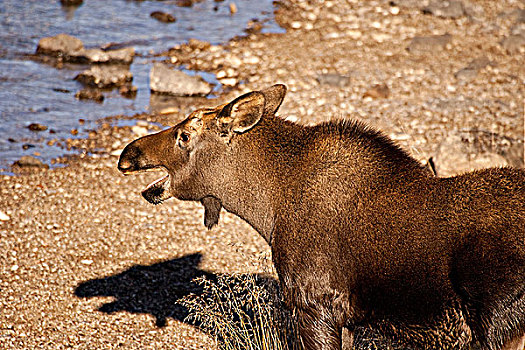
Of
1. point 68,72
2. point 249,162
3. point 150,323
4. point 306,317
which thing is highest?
point 249,162

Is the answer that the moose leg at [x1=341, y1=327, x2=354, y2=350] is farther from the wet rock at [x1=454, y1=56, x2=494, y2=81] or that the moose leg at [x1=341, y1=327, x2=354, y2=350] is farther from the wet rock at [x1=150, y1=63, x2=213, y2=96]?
the wet rock at [x1=454, y1=56, x2=494, y2=81]

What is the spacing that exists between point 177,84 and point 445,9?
8.42 meters

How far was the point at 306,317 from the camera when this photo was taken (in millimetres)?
5781

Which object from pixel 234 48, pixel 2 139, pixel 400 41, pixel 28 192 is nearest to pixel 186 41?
pixel 234 48

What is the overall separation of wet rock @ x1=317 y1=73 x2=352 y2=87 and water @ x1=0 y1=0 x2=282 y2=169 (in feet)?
7.47

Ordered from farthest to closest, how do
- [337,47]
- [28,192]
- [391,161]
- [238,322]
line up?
[337,47] < [28,192] < [238,322] < [391,161]

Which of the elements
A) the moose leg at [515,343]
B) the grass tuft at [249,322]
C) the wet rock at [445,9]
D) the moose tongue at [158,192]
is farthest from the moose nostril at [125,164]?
the wet rock at [445,9]

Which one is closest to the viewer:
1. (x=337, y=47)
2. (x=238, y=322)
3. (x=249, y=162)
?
(x=249, y=162)

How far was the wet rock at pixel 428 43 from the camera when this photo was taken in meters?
16.5

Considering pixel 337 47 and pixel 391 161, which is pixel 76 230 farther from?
pixel 337 47

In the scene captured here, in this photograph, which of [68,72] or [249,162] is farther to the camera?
[68,72]

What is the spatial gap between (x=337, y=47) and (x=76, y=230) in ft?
29.4

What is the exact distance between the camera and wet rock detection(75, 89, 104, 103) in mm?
14156

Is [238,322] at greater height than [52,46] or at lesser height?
greater
